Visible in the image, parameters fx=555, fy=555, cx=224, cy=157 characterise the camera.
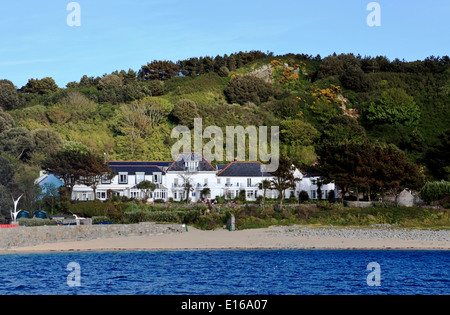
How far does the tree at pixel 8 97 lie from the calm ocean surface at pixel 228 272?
7548 centimetres

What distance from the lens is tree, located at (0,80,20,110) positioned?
102875 millimetres

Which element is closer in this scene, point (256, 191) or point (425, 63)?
point (256, 191)

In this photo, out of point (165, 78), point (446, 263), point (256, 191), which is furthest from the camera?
point (165, 78)

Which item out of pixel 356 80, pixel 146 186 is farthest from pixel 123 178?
pixel 356 80

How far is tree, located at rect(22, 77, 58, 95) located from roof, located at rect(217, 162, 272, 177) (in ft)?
208

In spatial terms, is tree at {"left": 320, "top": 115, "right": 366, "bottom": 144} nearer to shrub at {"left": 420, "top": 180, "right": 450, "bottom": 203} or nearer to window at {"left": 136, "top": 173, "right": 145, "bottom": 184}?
window at {"left": 136, "top": 173, "right": 145, "bottom": 184}

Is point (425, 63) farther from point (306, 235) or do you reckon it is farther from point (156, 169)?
point (306, 235)

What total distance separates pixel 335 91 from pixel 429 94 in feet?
55.3

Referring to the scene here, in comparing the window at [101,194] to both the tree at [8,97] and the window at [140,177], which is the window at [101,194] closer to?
the window at [140,177]

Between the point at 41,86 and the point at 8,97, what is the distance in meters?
13.9

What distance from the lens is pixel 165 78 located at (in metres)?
120

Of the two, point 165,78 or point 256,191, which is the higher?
point 165,78

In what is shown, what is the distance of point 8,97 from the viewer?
339 ft
